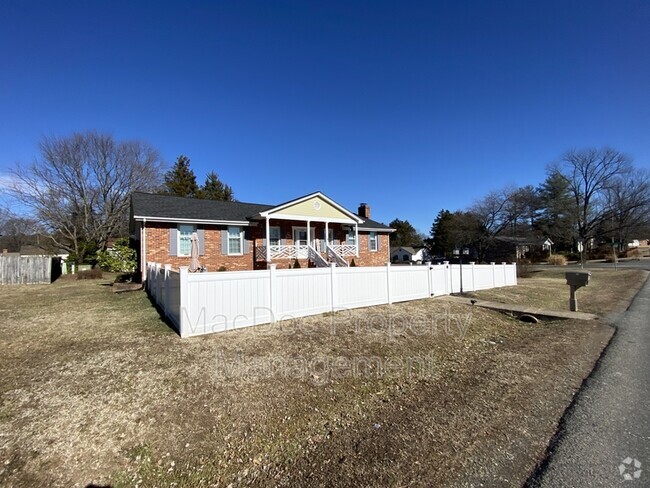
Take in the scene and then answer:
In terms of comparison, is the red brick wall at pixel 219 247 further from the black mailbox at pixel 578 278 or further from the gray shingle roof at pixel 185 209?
the black mailbox at pixel 578 278

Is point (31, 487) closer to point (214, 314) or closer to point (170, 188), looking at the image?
point (214, 314)

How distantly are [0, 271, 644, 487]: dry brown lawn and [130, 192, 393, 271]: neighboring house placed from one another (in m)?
9.35

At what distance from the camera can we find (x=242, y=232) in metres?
18.4

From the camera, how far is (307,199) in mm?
19406

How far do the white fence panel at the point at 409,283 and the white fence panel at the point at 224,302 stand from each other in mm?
4575

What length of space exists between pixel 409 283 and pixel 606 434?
24.2ft

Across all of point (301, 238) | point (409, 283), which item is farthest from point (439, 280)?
point (301, 238)

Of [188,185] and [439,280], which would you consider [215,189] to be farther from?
[439,280]

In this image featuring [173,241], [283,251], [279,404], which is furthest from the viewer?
[283,251]

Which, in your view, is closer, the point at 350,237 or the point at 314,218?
the point at 314,218

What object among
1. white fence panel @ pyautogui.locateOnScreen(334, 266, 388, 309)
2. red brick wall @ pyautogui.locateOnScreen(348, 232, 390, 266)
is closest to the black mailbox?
white fence panel @ pyautogui.locateOnScreen(334, 266, 388, 309)

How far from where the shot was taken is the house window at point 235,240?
1798cm

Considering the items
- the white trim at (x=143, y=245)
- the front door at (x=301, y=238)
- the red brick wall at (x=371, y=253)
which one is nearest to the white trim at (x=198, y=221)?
the white trim at (x=143, y=245)

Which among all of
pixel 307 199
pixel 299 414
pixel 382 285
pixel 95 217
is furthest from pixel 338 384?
pixel 95 217
